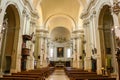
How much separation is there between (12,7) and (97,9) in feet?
20.4

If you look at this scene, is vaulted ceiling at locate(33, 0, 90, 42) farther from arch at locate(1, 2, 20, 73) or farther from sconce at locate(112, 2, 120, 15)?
sconce at locate(112, 2, 120, 15)

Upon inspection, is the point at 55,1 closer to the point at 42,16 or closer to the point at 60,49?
the point at 42,16

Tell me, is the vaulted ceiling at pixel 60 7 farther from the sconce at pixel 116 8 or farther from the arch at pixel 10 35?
the sconce at pixel 116 8

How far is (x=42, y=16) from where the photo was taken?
2288cm

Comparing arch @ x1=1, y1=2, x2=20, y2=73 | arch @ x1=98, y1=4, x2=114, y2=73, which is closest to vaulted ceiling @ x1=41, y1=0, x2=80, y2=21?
arch @ x1=1, y1=2, x2=20, y2=73

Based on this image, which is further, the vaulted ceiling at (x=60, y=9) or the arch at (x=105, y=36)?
the vaulted ceiling at (x=60, y=9)

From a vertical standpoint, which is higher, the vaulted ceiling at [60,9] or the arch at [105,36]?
the vaulted ceiling at [60,9]

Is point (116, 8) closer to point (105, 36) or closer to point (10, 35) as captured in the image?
point (105, 36)

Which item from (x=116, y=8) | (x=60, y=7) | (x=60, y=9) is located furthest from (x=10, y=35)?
(x=60, y=9)

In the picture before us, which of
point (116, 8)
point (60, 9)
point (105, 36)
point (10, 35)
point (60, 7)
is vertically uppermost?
point (60, 7)

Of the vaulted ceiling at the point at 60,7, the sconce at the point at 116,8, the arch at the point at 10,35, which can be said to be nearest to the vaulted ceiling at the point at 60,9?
the vaulted ceiling at the point at 60,7

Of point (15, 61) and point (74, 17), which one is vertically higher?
point (74, 17)

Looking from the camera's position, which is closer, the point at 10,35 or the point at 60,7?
the point at 10,35

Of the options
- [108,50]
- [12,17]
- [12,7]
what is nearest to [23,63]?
[12,17]
